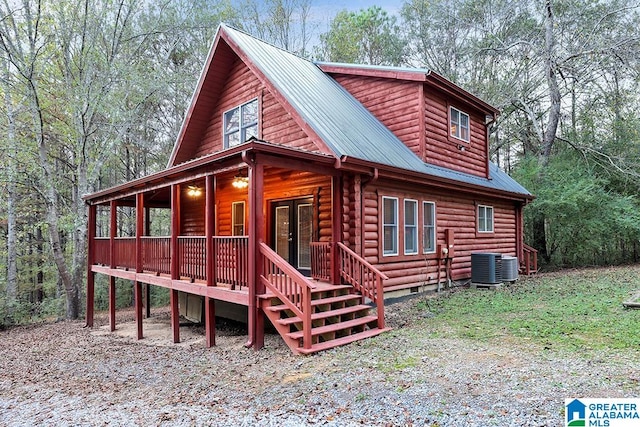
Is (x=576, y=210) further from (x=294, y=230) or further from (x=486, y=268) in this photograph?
(x=294, y=230)

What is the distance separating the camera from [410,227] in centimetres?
1064

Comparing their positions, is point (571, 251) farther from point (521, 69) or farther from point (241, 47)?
point (241, 47)

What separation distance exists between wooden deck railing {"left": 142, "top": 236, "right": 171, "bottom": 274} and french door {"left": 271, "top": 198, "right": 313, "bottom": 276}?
2.80 m

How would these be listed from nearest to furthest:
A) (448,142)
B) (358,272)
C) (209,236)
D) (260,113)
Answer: (209,236), (358,272), (260,113), (448,142)

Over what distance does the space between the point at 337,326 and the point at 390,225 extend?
382 centimetres

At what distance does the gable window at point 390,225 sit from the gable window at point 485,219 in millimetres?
4677

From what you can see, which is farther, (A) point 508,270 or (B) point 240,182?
(A) point 508,270

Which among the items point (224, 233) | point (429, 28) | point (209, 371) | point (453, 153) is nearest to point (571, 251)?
point (453, 153)

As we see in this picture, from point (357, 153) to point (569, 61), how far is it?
54.8 feet

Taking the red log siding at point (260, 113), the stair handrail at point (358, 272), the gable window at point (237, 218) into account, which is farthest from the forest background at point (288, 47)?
the stair handrail at point (358, 272)

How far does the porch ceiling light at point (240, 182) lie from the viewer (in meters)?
10.6

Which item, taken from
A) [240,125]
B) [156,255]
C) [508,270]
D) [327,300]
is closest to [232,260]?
[327,300]

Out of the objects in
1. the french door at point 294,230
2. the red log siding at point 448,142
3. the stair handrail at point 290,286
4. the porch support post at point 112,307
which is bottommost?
the porch support post at point 112,307

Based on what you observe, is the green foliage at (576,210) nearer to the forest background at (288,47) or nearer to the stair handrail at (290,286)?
the forest background at (288,47)
